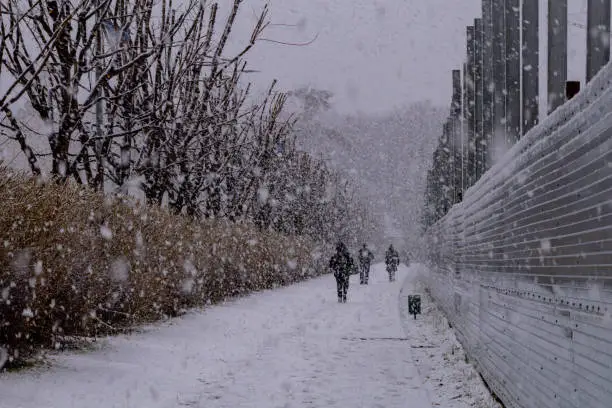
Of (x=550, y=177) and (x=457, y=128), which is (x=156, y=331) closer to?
(x=550, y=177)

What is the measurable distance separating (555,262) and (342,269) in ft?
59.4

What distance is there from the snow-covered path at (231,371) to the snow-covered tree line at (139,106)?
2.80 meters

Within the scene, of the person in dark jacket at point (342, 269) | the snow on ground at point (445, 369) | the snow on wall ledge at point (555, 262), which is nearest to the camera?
the snow on wall ledge at point (555, 262)

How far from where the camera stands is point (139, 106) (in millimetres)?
16422

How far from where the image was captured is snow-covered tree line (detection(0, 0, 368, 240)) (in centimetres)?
1098

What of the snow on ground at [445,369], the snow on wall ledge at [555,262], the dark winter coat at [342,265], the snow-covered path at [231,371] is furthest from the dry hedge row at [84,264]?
the dark winter coat at [342,265]

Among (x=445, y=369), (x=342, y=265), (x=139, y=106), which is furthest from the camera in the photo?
(x=342, y=265)

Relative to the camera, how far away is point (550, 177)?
16.1ft

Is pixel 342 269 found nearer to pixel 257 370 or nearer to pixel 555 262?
pixel 257 370

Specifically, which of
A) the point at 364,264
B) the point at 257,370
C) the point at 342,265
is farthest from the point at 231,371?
the point at 364,264

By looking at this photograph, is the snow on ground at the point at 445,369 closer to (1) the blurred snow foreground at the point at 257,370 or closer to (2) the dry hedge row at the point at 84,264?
(1) the blurred snow foreground at the point at 257,370

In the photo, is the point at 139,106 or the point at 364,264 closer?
the point at 139,106

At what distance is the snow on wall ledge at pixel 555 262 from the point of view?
3.72 m

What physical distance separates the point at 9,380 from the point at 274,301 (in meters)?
15.1
